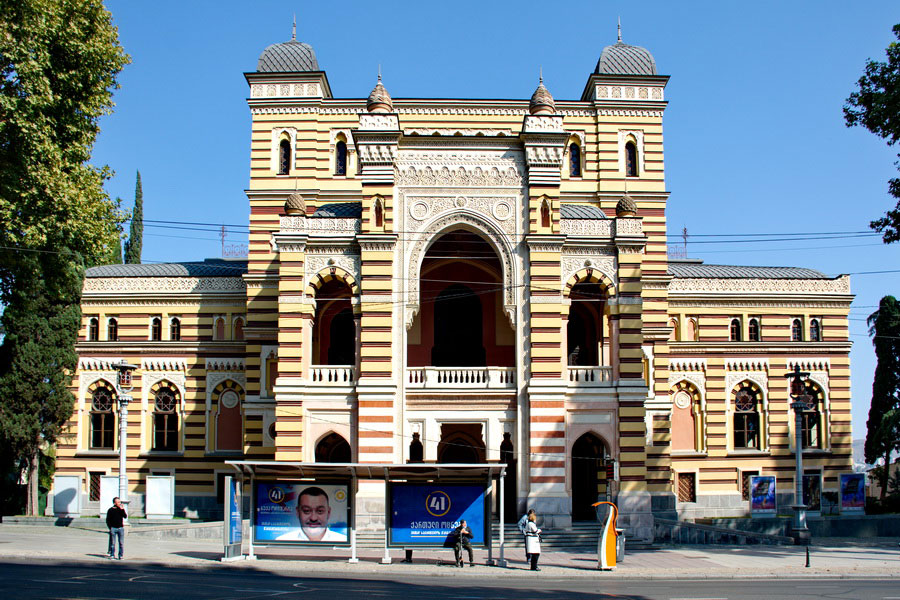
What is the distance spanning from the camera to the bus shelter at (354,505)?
2509cm

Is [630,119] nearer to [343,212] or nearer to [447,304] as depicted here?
[447,304]

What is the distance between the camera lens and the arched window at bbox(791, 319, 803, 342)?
1702 inches

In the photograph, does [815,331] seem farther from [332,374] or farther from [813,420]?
[332,374]

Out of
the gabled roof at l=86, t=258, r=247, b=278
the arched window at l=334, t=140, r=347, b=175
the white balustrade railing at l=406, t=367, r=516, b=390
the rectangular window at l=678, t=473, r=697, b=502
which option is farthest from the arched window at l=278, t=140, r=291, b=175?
the rectangular window at l=678, t=473, r=697, b=502

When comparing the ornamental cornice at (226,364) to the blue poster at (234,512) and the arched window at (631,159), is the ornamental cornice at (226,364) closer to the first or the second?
the blue poster at (234,512)

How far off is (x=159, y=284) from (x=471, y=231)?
1718cm

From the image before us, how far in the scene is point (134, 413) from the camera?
133 feet

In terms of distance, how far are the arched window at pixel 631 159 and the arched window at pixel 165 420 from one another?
23961 millimetres

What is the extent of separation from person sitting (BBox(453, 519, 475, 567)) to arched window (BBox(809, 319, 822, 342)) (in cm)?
2529

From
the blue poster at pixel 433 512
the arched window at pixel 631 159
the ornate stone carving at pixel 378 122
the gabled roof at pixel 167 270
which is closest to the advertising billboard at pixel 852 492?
the arched window at pixel 631 159

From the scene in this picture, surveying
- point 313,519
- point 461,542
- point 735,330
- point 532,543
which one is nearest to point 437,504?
point 461,542

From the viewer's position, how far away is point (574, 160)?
41250 millimetres

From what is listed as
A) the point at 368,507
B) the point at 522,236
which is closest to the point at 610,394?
the point at 522,236

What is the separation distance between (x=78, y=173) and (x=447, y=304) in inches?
604
